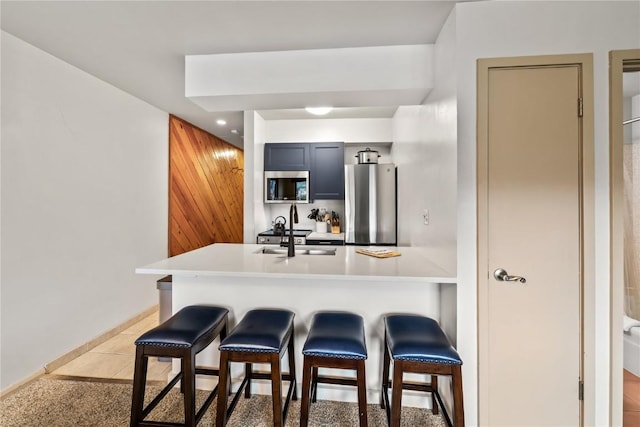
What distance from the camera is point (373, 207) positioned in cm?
368

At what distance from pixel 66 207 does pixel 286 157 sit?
2387 mm

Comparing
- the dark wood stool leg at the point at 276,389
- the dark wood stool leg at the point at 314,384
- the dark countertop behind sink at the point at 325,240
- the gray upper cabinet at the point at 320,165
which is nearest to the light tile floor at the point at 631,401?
the dark wood stool leg at the point at 314,384

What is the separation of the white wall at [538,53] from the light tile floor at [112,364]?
2.32 m

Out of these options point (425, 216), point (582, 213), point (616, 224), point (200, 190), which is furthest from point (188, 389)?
point (200, 190)

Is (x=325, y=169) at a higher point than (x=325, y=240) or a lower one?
higher

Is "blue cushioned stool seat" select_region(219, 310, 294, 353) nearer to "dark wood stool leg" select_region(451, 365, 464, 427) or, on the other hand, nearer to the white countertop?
the white countertop

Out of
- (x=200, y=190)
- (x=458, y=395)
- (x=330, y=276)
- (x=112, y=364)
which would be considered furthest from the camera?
(x=200, y=190)

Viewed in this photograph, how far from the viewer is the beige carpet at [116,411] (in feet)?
5.76

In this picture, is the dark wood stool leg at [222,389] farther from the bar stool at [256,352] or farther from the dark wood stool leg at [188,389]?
the dark wood stool leg at [188,389]

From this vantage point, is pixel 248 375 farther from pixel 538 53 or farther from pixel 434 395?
pixel 538 53

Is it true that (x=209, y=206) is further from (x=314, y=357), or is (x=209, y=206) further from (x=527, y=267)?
(x=527, y=267)

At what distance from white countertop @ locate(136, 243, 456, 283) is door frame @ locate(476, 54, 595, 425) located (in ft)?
0.89

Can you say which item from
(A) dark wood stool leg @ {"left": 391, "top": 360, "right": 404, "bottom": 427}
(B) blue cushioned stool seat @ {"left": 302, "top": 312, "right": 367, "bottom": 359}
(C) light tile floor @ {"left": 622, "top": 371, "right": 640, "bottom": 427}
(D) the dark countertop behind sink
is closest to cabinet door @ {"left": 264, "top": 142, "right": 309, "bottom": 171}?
(D) the dark countertop behind sink

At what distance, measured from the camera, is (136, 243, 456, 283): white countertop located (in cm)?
161
